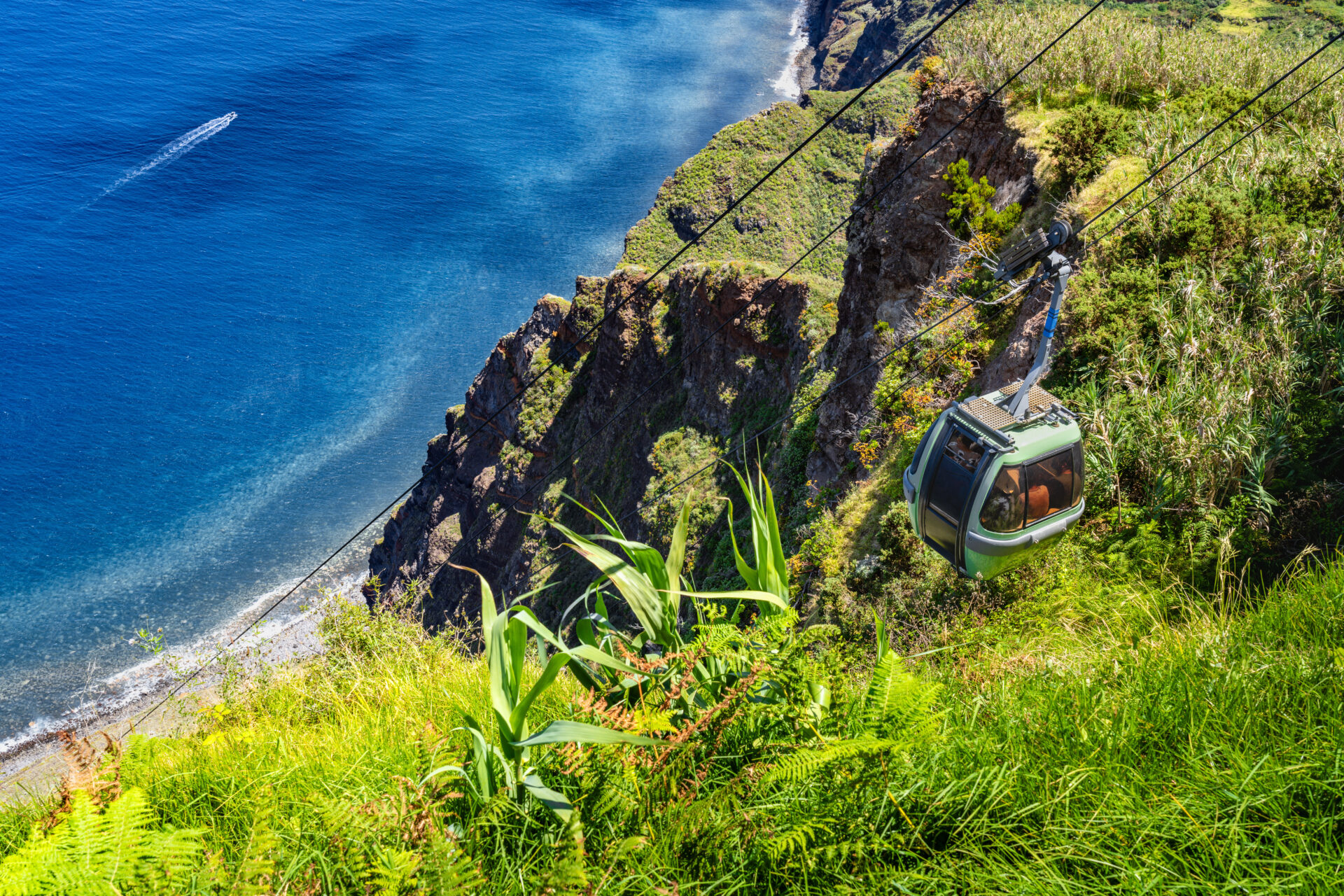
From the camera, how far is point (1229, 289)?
370 inches

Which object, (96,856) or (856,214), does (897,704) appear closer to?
(96,856)

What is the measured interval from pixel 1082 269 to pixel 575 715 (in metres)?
9.71

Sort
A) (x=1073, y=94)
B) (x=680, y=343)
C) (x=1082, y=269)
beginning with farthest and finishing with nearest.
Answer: (x=680, y=343) → (x=1073, y=94) → (x=1082, y=269)

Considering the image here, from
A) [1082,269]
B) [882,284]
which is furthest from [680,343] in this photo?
[1082,269]

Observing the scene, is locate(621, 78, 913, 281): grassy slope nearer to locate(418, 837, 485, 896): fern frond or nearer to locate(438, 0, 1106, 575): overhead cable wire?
locate(438, 0, 1106, 575): overhead cable wire

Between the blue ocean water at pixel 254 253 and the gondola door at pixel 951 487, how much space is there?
172ft

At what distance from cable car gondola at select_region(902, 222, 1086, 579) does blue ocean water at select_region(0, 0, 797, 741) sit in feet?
173

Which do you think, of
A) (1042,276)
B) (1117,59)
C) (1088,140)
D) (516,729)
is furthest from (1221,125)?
(516,729)

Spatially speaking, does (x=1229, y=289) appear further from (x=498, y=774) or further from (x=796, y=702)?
(x=498, y=774)

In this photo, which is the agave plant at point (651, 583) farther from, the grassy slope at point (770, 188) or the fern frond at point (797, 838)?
the grassy slope at point (770, 188)

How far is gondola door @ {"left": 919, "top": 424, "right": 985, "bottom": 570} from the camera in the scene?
6641 millimetres

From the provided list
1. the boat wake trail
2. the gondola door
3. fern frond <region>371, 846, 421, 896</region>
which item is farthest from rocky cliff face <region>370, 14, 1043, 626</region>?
the boat wake trail

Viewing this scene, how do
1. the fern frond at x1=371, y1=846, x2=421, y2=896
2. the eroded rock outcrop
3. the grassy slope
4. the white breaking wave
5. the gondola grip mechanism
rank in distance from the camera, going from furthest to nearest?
1. the white breaking wave
2. the grassy slope
3. the eroded rock outcrop
4. the gondola grip mechanism
5. the fern frond at x1=371, y1=846, x2=421, y2=896

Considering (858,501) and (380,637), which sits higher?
(380,637)
